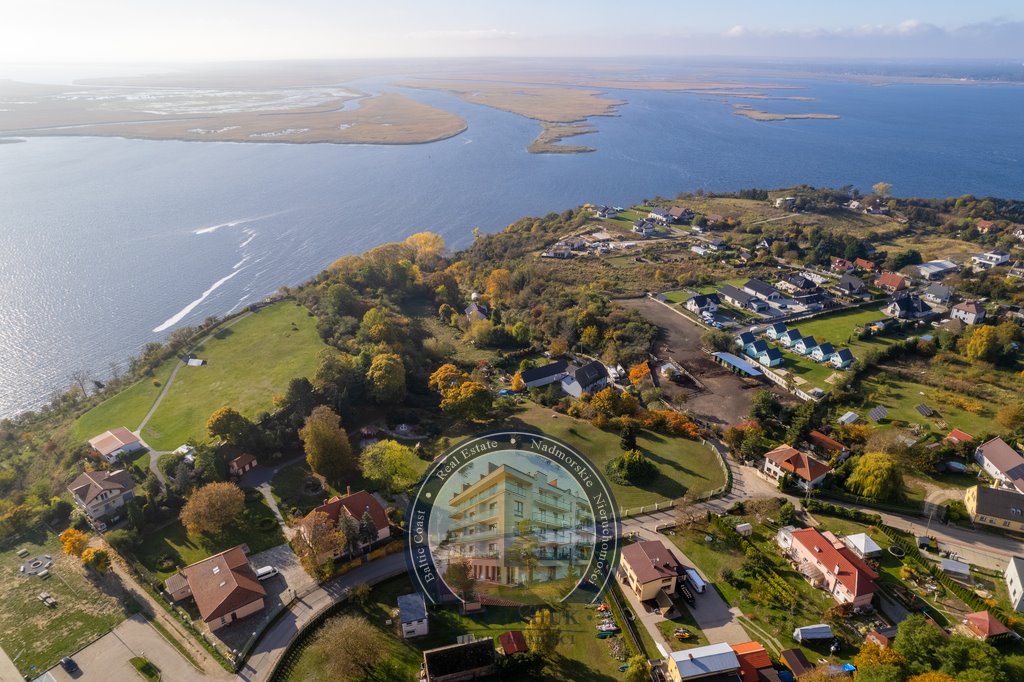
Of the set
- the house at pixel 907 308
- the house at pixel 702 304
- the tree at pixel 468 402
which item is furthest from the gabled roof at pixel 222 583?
the house at pixel 907 308

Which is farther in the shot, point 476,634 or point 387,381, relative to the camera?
point 387,381

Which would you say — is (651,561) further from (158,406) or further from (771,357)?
(158,406)

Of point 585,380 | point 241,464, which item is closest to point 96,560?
point 241,464

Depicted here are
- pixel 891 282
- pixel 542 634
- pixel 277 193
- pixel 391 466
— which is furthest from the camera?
pixel 277 193

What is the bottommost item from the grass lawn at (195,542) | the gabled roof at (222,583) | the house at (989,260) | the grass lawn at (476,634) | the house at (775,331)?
the grass lawn at (476,634)

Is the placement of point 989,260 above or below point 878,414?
above

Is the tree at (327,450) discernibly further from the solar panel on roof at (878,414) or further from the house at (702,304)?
the house at (702,304)
